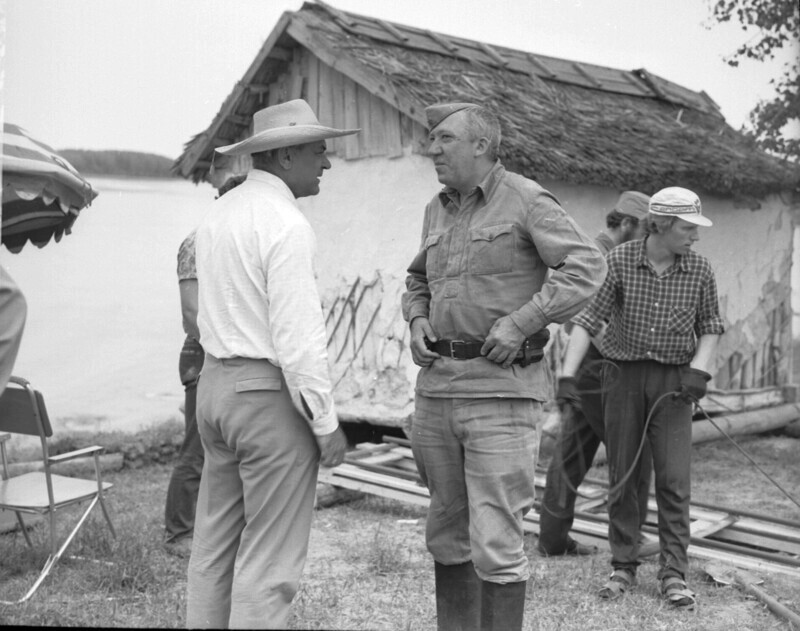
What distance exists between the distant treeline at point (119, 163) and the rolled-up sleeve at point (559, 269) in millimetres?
4307

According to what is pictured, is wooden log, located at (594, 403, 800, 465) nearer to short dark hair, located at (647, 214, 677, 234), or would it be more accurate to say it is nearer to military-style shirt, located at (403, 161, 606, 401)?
short dark hair, located at (647, 214, 677, 234)

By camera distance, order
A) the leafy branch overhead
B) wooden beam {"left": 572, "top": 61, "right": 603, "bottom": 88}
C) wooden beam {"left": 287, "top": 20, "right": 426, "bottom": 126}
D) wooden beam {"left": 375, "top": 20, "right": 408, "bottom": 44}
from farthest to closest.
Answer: wooden beam {"left": 572, "top": 61, "right": 603, "bottom": 88}, wooden beam {"left": 375, "top": 20, "right": 408, "bottom": 44}, the leafy branch overhead, wooden beam {"left": 287, "top": 20, "right": 426, "bottom": 126}

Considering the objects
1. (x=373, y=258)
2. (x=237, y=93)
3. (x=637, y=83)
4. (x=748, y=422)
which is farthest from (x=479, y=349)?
(x=637, y=83)

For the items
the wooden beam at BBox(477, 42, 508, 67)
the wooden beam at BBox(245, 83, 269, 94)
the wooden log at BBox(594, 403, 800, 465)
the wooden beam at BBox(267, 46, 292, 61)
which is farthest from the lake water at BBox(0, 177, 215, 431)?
the wooden log at BBox(594, 403, 800, 465)

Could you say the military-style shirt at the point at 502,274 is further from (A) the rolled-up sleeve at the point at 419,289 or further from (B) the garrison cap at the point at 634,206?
(B) the garrison cap at the point at 634,206

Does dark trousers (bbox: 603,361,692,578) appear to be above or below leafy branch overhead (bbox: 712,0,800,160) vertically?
below

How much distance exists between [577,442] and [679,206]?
153 centimetres

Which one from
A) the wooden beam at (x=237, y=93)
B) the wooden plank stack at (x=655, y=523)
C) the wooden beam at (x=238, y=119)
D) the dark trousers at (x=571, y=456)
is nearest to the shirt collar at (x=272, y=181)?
the dark trousers at (x=571, y=456)

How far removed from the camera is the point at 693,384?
15.6ft

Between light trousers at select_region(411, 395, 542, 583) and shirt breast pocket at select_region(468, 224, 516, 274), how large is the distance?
511 millimetres

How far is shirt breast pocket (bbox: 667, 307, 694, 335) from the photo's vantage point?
4855 millimetres

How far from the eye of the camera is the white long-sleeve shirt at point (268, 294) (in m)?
3.30

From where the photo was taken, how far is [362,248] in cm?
892

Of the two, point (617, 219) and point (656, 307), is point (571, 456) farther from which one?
point (617, 219)
